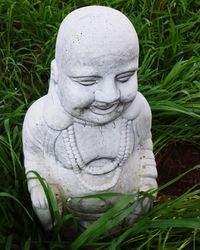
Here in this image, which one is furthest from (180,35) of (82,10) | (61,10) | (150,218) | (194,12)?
(82,10)

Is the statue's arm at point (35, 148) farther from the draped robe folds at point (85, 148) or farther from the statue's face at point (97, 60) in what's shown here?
the statue's face at point (97, 60)

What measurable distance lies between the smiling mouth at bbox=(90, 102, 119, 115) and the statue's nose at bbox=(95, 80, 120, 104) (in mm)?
34

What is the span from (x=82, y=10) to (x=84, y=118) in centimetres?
31

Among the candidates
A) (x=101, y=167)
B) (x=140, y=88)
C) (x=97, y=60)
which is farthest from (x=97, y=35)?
(x=140, y=88)

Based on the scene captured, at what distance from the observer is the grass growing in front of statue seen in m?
1.89

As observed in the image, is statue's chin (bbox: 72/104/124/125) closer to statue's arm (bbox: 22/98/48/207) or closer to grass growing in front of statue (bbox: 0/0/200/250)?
statue's arm (bbox: 22/98/48/207)

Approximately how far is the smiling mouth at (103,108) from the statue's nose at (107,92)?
3 cm

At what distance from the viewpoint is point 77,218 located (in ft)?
6.22

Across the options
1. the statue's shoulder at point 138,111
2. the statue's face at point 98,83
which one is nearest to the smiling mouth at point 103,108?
the statue's face at point 98,83

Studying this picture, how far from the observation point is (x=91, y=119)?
1646mm

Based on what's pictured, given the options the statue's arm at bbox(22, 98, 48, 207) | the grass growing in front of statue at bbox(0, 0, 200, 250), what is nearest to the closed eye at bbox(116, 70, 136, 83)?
the statue's arm at bbox(22, 98, 48, 207)

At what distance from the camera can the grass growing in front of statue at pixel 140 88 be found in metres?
1.89

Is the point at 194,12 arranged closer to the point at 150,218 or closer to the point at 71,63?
the point at 150,218

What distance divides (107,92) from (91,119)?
14 centimetres
